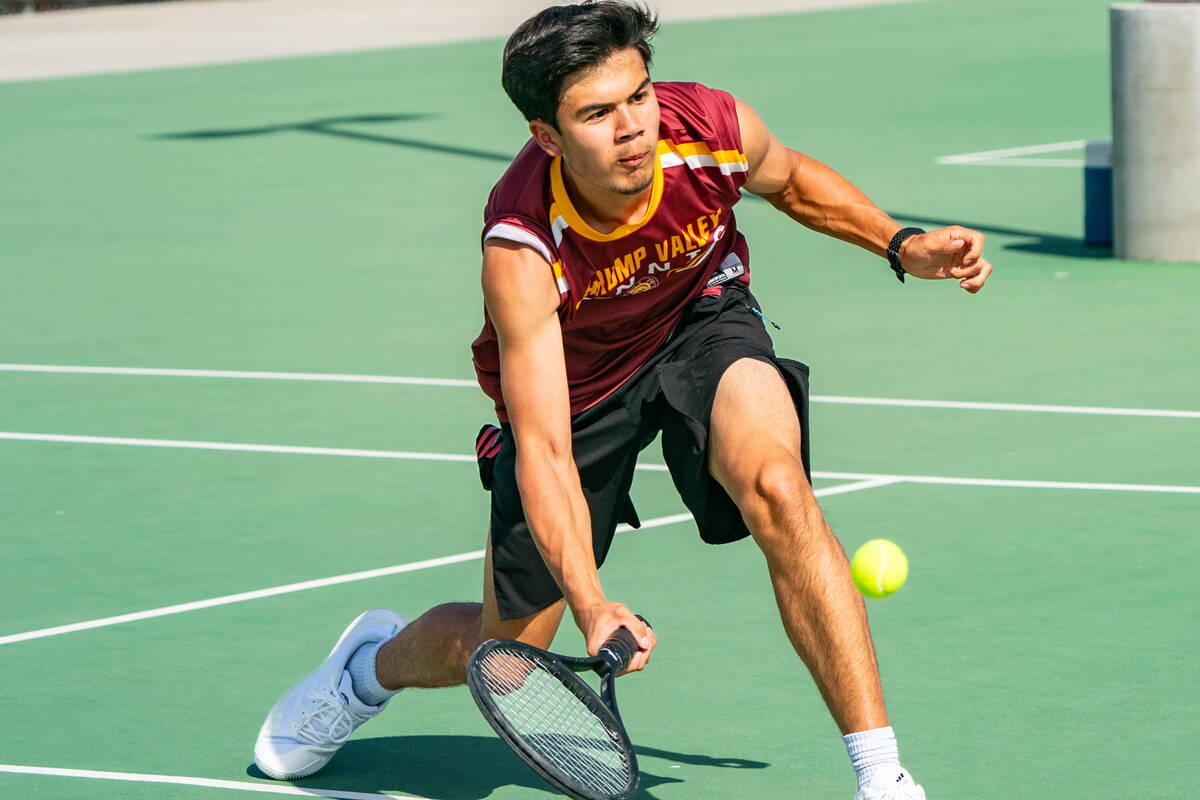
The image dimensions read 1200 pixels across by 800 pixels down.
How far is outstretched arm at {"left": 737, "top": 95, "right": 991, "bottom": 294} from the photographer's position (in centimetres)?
514

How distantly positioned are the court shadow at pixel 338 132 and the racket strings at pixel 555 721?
1389cm

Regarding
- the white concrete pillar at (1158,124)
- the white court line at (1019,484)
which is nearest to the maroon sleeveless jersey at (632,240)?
the white court line at (1019,484)

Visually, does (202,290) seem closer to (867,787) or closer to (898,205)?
(898,205)

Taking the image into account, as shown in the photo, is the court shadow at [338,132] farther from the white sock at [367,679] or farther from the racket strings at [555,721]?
the racket strings at [555,721]

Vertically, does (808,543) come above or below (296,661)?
above

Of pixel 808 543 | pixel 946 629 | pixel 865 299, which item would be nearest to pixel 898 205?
pixel 865 299

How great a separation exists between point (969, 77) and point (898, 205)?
7799 millimetres

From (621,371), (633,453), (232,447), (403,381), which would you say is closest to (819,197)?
(621,371)

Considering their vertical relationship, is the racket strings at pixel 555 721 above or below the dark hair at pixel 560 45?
below

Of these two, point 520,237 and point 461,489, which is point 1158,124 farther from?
point 520,237

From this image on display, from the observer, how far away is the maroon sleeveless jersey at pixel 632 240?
489 centimetres

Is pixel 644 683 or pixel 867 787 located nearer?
pixel 867 787

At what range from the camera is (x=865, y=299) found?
12023mm

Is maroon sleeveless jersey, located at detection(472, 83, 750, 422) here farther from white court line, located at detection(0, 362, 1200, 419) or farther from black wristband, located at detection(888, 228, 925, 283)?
white court line, located at detection(0, 362, 1200, 419)
